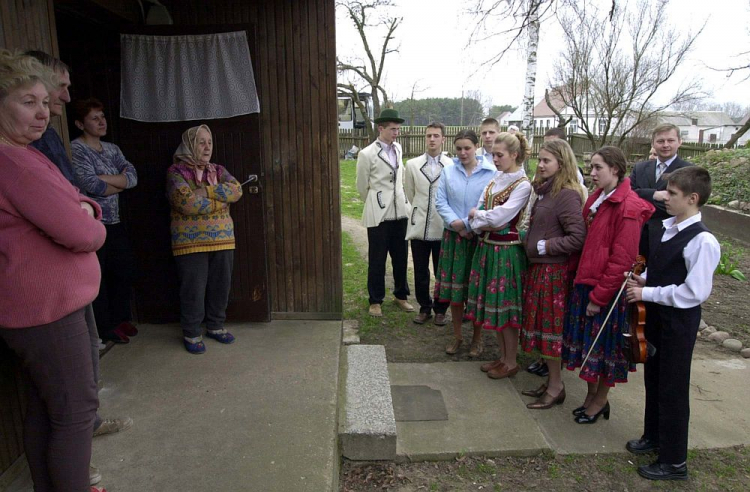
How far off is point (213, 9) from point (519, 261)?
3051mm

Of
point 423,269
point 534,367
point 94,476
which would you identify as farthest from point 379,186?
point 94,476

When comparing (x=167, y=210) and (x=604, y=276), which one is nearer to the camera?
(x=604, y=276)

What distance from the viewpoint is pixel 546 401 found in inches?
142

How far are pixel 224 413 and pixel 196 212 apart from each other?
137 centimetres

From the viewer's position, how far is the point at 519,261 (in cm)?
376

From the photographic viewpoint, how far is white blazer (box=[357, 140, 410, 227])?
201 inches

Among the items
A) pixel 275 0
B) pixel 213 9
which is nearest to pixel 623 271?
pixel 275 0

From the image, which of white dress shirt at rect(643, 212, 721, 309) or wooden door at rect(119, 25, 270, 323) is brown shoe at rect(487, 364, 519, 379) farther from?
wooden door at rect(119, 25, 270, 323)

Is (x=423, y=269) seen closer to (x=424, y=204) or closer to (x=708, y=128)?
(x=424, y=204)

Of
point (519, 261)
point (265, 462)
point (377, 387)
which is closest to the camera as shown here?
point (265, 462)

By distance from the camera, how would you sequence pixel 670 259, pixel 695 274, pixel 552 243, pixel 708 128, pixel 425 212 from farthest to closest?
pixel 708 128, pixel 425 212, pixel 552 243, pixel 670 259, pixel 695 274

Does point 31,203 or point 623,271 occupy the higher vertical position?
point 31,203

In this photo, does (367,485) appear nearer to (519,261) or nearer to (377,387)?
(377,387)

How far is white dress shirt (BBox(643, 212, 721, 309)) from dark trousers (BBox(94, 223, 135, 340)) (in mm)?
3440
